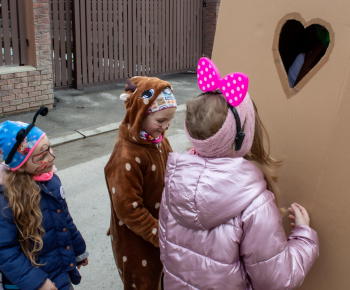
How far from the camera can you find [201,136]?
137 cm

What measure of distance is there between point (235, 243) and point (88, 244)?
227cm

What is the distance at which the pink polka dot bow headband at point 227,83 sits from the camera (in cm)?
130

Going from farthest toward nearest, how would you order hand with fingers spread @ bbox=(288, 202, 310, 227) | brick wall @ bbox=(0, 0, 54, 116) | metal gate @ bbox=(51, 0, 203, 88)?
metal gate @ bbox=(51, 0, 203, 88)
brick wall @ bbox=(0, 0, 54, 116)
hand with fingers spread @ bbox=(288, 202, 310, 227)

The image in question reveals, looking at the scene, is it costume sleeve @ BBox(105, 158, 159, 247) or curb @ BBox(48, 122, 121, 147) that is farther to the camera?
curb @ BBox(48, 122, 121, 147)

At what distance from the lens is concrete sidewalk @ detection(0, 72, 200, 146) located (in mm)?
5850

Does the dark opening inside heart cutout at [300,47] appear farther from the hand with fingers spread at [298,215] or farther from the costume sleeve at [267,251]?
the costume sleeve at [267,251]

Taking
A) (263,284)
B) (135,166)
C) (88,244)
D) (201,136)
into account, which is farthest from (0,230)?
(88,244)

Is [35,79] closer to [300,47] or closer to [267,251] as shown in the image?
[300,47]

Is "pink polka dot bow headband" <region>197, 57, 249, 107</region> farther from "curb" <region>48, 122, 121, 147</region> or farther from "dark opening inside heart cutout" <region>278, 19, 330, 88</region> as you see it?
"curb" <region>48, 122, 121, 147</region>

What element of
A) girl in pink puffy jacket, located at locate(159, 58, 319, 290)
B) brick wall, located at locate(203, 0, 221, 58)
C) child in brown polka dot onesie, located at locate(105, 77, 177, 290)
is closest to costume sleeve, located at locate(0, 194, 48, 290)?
child in brown polka dot onesie, located at locate(105, 77, 177, 290)

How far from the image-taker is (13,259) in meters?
1.79

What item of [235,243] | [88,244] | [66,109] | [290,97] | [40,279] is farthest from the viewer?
[66,109]

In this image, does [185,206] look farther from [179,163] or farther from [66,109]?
[66,109]

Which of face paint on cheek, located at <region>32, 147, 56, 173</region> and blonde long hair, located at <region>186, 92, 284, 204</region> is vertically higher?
blonde long hair, located at <region>186, 92, 284, 204</region>
